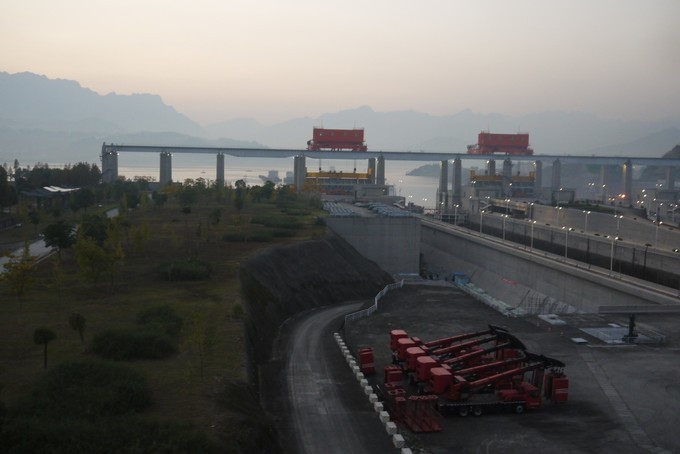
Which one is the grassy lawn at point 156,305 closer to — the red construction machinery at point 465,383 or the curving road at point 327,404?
the curving road at point 327,404

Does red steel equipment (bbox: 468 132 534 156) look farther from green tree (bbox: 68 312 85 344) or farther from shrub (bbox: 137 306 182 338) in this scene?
green tree (bbox: 68 312 85 344)

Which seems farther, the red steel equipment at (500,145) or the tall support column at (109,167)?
the red steel equipment at (500,145)

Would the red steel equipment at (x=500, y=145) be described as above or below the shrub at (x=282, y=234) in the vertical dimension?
above

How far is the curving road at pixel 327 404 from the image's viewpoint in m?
15.7

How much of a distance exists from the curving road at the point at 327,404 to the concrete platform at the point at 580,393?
38.9 inches

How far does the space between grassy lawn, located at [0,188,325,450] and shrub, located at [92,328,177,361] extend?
0.30 meters

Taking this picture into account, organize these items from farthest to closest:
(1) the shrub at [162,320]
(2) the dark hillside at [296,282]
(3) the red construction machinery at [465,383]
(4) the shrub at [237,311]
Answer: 1. (2) the dark hillside at [296,282]
2. (4) the shrub at [237,311]
3. (1) the shrub at [162,320]
4. (3) the red construction machinery at [465,383]

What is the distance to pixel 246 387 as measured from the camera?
1758 centimetres

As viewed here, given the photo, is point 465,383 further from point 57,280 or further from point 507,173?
point 507,173

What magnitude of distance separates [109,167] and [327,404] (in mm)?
79389

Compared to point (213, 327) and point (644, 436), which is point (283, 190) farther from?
point (644, 436)

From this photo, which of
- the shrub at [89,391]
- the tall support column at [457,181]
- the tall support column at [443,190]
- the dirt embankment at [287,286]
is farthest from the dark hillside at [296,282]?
the tall support column at [443,190]

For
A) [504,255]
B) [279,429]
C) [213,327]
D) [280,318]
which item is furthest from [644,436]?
[504,255]

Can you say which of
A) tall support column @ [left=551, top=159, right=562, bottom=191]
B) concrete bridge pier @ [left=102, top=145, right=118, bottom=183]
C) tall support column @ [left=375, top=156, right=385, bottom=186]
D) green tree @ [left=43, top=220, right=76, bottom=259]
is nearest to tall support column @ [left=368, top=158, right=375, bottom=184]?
tall support column @ [left=375, top=156, right=385, bottom=186]
